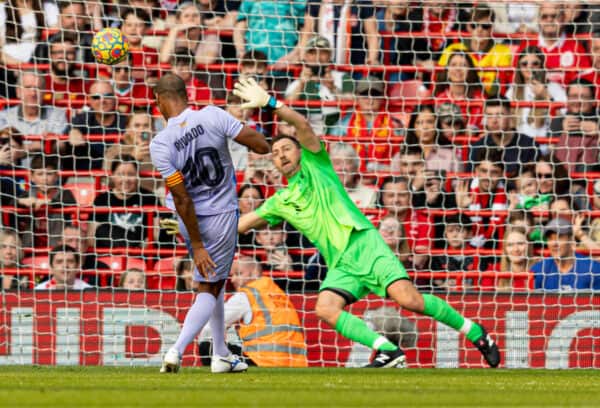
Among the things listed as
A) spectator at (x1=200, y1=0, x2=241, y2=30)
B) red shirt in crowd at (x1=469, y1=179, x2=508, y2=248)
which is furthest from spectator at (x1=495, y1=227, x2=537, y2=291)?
spectator at (x1=200, y1=0, x2=241, y2=30)

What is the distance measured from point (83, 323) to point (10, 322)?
0.59 meters

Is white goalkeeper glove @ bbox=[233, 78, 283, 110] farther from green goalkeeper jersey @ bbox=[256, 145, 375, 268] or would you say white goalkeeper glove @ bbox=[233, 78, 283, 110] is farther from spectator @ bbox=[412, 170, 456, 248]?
spectator @ bbox=[412, 170, 456, 248]

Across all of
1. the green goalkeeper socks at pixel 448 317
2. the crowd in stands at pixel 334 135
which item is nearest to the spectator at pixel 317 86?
the crowd in stands at pixel 334 135

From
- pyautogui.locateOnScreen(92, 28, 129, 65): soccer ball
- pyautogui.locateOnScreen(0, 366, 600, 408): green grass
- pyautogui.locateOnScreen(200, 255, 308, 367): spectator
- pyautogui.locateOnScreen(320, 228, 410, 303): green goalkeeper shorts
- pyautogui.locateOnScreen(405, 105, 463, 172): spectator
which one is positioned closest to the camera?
pyautogui.locateOnScreen(0, 366, 600, 408): green grass

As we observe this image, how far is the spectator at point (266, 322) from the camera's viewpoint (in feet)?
31.3

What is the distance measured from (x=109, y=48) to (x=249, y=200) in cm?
262

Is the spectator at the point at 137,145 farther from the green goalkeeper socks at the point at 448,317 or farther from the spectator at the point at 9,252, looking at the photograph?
the green goalkeeper socks at the point at 448,317

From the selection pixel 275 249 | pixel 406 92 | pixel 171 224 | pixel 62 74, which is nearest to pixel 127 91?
pixel 62 74

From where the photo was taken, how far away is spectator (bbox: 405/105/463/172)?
11359 millimetres

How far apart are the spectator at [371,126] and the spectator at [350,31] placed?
0.36m

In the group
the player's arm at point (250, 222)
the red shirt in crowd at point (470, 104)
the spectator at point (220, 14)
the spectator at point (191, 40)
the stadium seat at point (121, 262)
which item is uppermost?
the spectator at point (220, 14)

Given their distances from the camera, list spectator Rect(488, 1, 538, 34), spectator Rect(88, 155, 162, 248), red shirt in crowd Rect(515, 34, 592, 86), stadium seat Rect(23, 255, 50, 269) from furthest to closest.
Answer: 1. spectator Rect(488, 1, 538, 34)
2. red shirt in crowd Rect(515, 34, 592, 86)
3. spectator Rect(88, 155, 162, 248)
4. stadium seat Rect(23, 255, 50, 269)

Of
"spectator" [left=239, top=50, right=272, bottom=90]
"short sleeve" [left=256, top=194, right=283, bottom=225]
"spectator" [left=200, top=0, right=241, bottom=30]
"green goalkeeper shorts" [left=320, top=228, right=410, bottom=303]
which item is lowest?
"green goalkeeper shorts" [left=320, top=228, right=410, bottom=303]

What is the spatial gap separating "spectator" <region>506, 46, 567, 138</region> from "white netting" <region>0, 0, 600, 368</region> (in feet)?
0.08
